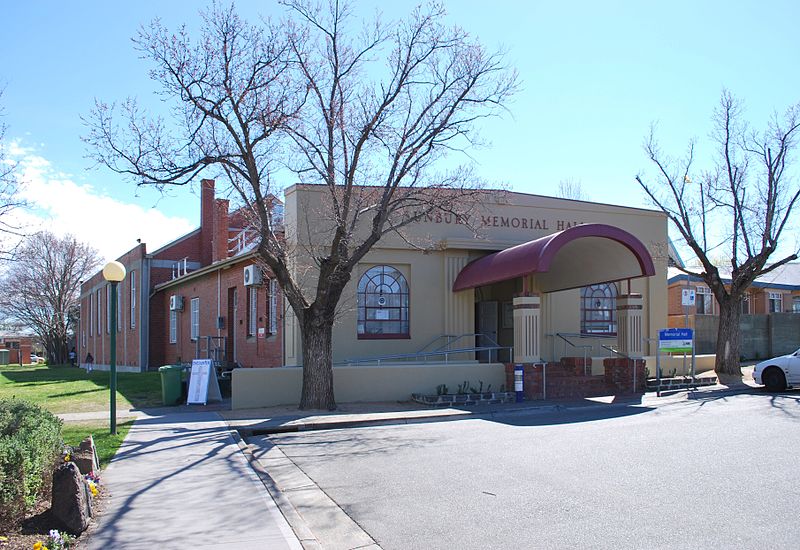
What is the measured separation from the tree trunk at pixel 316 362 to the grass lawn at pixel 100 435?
3666 mm

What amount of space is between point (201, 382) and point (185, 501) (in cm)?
964

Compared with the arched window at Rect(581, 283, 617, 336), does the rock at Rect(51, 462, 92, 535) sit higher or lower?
lower

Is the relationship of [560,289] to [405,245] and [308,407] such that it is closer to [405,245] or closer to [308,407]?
[405,245]

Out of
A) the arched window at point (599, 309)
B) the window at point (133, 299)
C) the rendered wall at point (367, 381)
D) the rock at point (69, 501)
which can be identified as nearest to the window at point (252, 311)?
the rendered wall at point (367, 381)

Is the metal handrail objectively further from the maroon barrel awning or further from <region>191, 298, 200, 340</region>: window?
<region>191, 298, 200, 340</region>: window

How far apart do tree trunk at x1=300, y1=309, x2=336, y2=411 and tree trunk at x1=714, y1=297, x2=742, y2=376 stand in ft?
42.0

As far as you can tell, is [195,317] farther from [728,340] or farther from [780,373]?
[780,373]

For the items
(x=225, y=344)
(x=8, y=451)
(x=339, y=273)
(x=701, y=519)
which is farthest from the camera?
(x=225, y=344)

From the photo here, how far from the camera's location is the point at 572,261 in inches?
791

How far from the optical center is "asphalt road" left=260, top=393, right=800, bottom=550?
6.31 metres

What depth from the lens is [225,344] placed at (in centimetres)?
2553

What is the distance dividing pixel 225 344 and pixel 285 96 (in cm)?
1217

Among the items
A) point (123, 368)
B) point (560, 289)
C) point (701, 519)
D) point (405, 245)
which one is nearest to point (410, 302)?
point (405, 245)

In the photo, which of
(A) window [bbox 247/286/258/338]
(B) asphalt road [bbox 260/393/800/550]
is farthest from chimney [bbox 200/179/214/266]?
(B) asphalt road [bbox 260/393/800/550]
